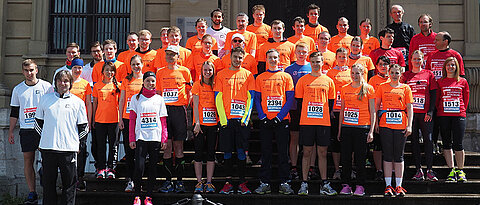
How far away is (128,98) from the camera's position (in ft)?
24.5

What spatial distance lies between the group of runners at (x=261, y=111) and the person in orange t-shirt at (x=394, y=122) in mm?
15

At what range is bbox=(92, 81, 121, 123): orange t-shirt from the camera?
24.9 ft

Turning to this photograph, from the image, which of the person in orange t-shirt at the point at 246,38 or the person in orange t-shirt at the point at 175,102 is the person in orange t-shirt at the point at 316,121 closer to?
the person in orange t-shirt at the point at 246,38

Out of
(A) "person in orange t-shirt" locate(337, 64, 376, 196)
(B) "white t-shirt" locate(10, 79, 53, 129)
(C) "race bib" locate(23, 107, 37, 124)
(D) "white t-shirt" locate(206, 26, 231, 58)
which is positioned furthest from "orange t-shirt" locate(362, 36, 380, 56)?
(C) "race bib" locate(23, 107, 37, 124)

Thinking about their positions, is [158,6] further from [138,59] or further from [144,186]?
[144,186]

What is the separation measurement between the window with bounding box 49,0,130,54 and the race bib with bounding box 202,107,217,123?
5098 millimetres

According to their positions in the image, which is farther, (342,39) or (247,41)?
(342,39)

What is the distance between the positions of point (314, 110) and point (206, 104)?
1594 millimetres

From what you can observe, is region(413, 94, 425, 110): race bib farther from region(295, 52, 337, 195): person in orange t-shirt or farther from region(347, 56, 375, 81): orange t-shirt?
region(295, 52, 337, 195): person in orange t-shirt

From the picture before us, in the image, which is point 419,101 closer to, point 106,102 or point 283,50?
point 283,50

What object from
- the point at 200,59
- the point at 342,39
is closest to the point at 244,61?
the point at 200,59

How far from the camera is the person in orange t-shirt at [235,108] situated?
23.4 feet

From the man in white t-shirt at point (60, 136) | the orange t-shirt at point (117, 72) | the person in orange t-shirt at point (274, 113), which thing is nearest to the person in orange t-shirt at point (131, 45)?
the orange t-shirt at point (117, 72)

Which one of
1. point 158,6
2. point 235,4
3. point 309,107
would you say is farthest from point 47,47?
point 309,107
